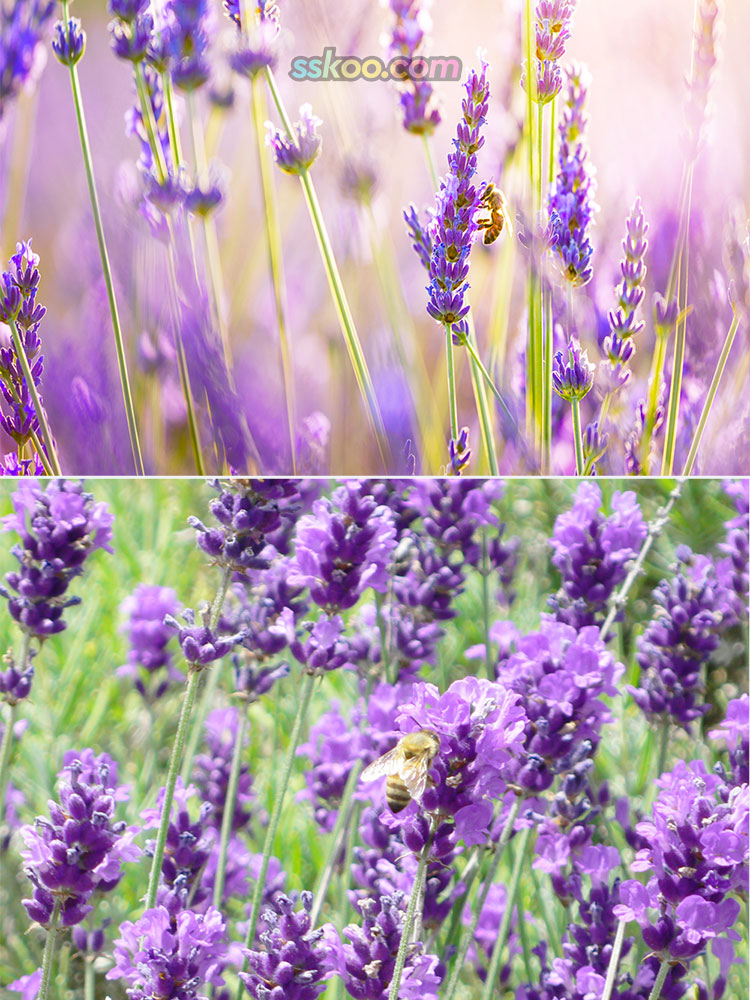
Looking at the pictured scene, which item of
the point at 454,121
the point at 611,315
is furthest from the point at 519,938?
the point at 454,121

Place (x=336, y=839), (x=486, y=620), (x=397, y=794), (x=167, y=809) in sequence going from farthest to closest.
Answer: (x=486, y=620), (x=336, y=839), (x=167, y=809), (x=397, y=794)

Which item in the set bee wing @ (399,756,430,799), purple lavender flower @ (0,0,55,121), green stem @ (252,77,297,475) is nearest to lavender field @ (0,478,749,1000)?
bee wing @ (399,756,430,799)

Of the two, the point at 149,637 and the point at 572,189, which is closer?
the point at 572,189

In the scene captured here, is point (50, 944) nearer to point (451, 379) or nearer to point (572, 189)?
point (451, 379)

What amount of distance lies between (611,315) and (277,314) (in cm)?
44

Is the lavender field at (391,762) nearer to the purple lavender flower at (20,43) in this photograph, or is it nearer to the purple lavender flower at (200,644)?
the purple lavender flower at (200,644)

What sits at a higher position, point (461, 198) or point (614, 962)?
point (461, 198)

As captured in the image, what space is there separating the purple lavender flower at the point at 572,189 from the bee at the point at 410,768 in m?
0.63

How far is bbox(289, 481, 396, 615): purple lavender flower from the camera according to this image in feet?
3.85

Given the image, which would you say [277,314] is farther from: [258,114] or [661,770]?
[661,770]

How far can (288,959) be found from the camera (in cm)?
102

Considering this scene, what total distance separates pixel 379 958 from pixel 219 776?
13.8 inches

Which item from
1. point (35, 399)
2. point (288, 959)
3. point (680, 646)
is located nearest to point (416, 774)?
point (288, 959)

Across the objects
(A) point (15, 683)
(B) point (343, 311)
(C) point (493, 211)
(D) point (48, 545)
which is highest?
(C) point (493, 211)
